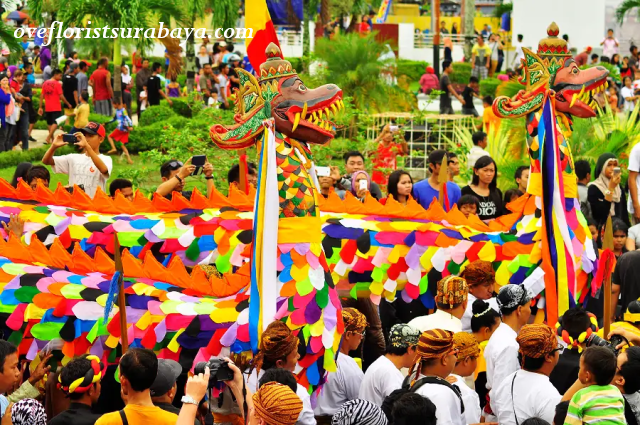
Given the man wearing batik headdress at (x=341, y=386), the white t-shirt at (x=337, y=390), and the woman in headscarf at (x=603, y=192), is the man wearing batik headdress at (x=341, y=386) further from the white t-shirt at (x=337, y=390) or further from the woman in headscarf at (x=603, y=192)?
the woman in headscarf at (x=603, y=192)

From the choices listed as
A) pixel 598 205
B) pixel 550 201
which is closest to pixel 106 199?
pixel 550 201

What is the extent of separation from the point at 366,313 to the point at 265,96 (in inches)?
87.0

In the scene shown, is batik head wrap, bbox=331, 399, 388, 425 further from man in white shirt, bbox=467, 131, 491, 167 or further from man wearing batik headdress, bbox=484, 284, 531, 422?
man in white shirt, bbox=467, 131, 491, 167

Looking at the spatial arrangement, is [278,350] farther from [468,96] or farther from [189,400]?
[468,96]

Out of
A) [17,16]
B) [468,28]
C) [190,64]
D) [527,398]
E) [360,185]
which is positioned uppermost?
[17,16]

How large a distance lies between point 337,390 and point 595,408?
5.88 feet

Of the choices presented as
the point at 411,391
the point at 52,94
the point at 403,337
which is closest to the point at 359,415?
the point at 411,391

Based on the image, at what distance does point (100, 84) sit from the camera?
19.4 m

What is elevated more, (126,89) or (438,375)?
(126,89)

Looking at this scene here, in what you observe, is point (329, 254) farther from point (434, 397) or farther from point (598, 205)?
point (598, 205)

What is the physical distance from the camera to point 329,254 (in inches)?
295

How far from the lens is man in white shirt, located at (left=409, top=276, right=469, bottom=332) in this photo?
644cm

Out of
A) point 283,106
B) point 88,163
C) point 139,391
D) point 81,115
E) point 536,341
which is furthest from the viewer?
point 81,115

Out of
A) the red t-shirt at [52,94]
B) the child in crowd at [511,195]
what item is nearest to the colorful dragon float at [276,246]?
the child in crowd at [511,195]
